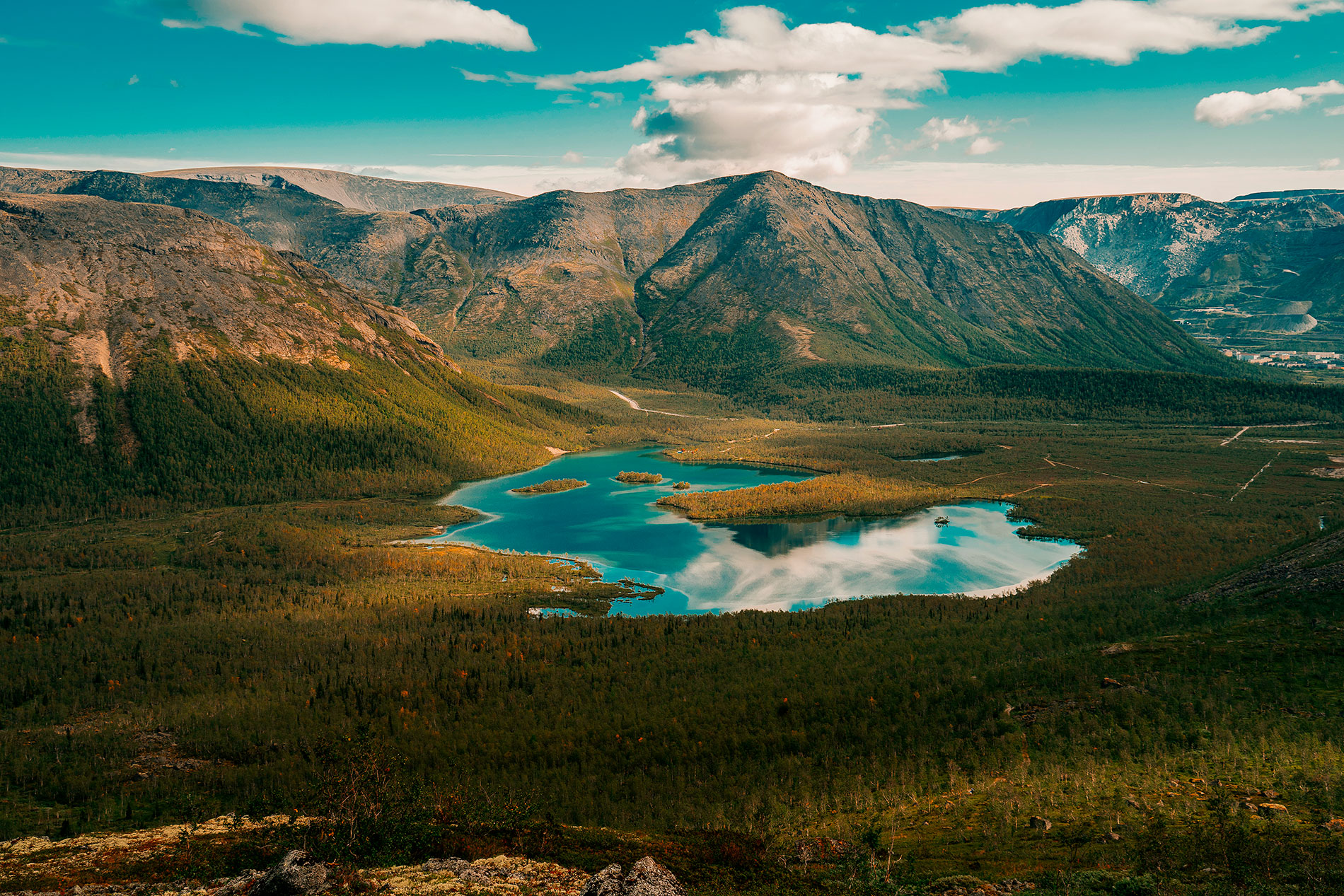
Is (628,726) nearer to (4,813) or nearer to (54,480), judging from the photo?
(4,813)

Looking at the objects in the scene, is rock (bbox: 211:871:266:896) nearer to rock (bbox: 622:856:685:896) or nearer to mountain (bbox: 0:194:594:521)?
rock (bbox: 622:856:685:896)

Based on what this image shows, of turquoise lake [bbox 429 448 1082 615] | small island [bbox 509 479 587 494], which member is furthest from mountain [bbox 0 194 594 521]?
turquoise lake [bbox 429 448 1082 615]

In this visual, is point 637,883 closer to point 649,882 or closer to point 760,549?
point 649,882

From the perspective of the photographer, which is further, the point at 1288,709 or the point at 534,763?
the point at 534,763

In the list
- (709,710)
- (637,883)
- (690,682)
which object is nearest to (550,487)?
(690,682)

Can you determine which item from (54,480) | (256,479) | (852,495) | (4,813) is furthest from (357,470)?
(4,813)

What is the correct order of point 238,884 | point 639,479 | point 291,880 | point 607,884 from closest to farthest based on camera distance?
point 607,884 < point 291,880 < point 238,884 < point 639,479
